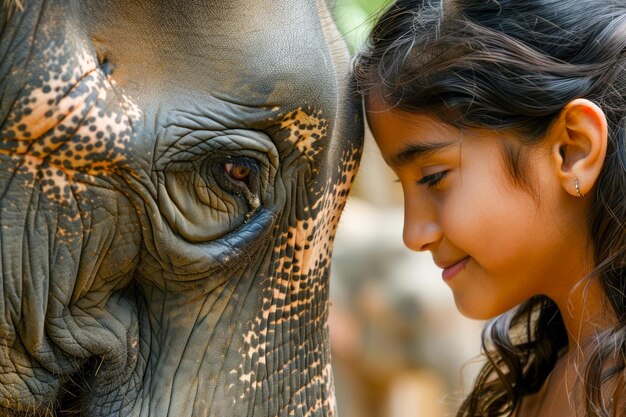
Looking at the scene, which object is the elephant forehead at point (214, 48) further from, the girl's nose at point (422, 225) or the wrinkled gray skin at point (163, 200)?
the girl's nose at point (422, 225)

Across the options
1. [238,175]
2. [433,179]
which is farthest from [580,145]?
[238,175]

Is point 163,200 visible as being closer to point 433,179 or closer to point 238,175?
point 238,175

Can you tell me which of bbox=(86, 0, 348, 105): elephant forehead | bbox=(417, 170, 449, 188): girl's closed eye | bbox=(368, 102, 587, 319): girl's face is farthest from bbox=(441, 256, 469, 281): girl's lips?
bbox=(86, 0, 348, 105): elephant forehead

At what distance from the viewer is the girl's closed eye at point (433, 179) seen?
185cm

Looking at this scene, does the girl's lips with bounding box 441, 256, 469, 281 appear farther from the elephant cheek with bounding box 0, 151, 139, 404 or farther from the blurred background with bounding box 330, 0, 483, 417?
the blurred background with bounding box 330, 0, 483, 417

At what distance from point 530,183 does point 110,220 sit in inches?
28.1

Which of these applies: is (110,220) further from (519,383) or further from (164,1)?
(519,383)

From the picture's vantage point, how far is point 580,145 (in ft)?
5.89

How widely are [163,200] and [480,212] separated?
56 centimetres

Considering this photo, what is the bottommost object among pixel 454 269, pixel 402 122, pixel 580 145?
pixel 454 269

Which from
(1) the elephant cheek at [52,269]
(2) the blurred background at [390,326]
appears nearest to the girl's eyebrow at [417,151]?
(1) the elephant cheek at [52,269]

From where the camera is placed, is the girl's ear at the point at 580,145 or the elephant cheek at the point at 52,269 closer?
the elephant cheek at the point at 52,269

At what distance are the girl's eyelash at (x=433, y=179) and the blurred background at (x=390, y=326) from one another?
2885 mm

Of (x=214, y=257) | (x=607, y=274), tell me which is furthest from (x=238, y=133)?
(x=607, y=274)
